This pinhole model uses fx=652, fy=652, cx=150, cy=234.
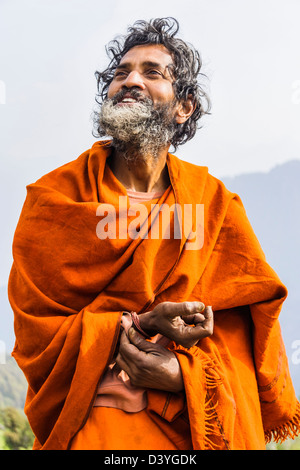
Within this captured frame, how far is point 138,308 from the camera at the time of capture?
3080 millimetres

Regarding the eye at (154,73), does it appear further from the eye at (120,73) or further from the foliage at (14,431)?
the foliage at (14,431)

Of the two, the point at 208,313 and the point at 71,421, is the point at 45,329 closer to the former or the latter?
the point at 71,421

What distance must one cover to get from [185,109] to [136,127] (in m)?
0.53

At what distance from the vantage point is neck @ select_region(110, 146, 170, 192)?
3578mm

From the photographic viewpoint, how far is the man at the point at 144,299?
2865 millimetres

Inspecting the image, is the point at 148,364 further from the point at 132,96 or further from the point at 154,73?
the point at 154,73

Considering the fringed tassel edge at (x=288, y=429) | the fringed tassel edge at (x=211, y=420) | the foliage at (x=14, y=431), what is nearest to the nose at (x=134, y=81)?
the fringed tassel edge at (x=211, y=420)

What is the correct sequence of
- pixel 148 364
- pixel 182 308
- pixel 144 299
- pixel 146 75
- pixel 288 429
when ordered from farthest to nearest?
pixel 146 75, pixel 288 429, pixel 144 299, pixel 148 364, pixel 182 308

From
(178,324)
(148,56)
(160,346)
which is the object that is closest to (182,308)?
(178,324)

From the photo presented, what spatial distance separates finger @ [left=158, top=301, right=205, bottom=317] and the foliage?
501 cm

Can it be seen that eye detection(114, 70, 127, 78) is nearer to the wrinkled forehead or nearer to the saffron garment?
the wrinkled forehead

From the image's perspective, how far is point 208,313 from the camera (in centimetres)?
290

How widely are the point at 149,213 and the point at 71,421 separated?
3.59ft
